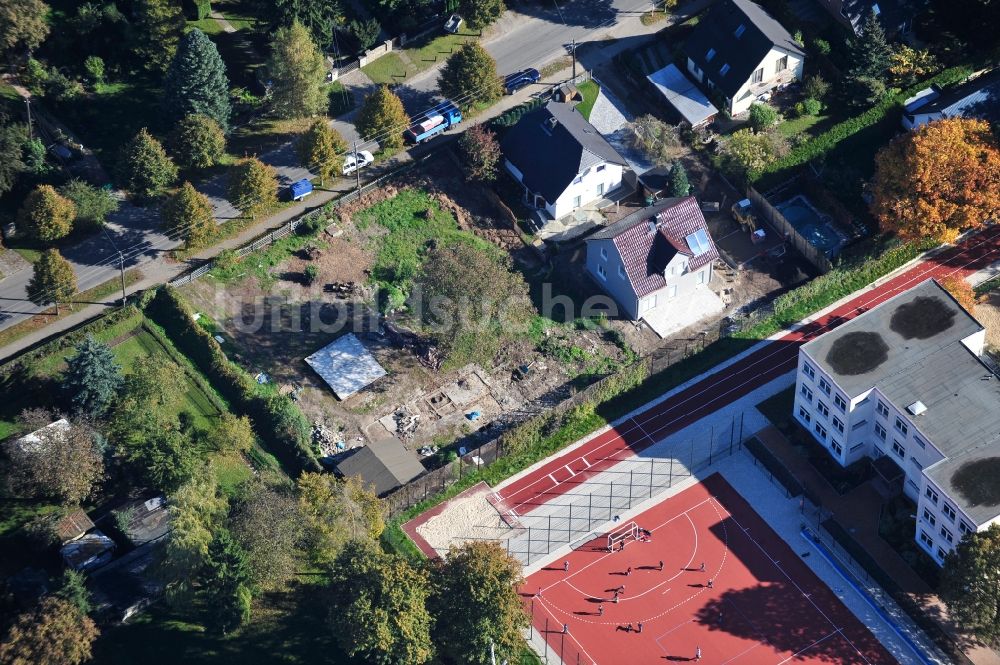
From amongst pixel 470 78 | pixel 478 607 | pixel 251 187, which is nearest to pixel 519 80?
pixel 470 78

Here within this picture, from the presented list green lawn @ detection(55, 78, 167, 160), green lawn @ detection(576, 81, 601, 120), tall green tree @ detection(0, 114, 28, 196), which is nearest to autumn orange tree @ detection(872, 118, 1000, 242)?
green lawn @ detection(576, 81, 601, 120)

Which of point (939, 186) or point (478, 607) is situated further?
point (939, 186)

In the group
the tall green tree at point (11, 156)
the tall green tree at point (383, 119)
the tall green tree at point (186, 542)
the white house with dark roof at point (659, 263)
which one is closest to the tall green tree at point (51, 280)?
the tall green tree at point (11, 156)

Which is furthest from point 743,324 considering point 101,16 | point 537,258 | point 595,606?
point 101,16

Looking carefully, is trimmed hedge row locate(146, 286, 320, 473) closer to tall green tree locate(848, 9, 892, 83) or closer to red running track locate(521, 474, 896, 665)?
red running track locate(521, 474, 896, 665)

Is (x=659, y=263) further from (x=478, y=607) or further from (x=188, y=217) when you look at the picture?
(x=188, y=217)
